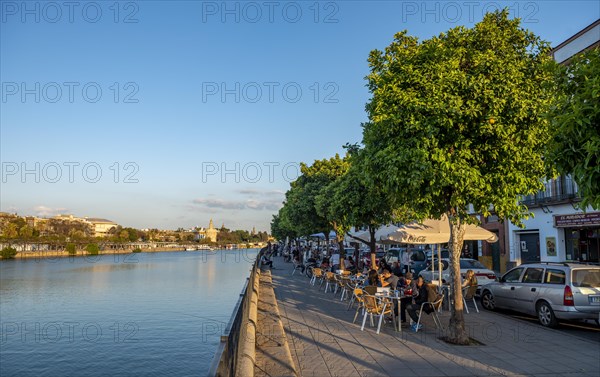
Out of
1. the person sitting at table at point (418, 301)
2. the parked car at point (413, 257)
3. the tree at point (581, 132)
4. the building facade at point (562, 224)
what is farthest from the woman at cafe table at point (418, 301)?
the parked car at point (413, 257)

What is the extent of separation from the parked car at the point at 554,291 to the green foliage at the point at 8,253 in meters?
126

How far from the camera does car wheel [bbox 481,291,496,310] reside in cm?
1361

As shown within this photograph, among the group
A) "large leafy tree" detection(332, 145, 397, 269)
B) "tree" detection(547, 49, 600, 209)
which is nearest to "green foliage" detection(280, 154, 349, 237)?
"large leafy tree" detection(332, 145, 397, 269)

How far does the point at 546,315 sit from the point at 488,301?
8.89 ft

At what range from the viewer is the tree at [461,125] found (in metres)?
8.51

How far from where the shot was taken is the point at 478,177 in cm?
874

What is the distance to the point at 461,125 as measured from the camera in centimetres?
870

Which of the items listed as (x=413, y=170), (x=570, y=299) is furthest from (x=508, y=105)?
(x=570, y=299)

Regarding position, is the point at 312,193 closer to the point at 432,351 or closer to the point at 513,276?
the point at 513,276

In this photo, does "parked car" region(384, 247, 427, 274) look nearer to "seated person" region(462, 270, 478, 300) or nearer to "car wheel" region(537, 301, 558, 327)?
"seated person" region(462, 270, 478, 300)

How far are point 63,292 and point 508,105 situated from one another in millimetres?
44438

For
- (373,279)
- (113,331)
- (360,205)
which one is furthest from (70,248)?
(373,279)

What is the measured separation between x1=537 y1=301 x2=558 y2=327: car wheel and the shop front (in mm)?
12894

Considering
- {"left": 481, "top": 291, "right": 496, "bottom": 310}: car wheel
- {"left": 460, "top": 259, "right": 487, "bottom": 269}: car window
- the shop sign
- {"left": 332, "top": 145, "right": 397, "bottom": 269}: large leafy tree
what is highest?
{"left": 332, "top": 145, "right": 397, "bottom": 269}: large leafy tree
